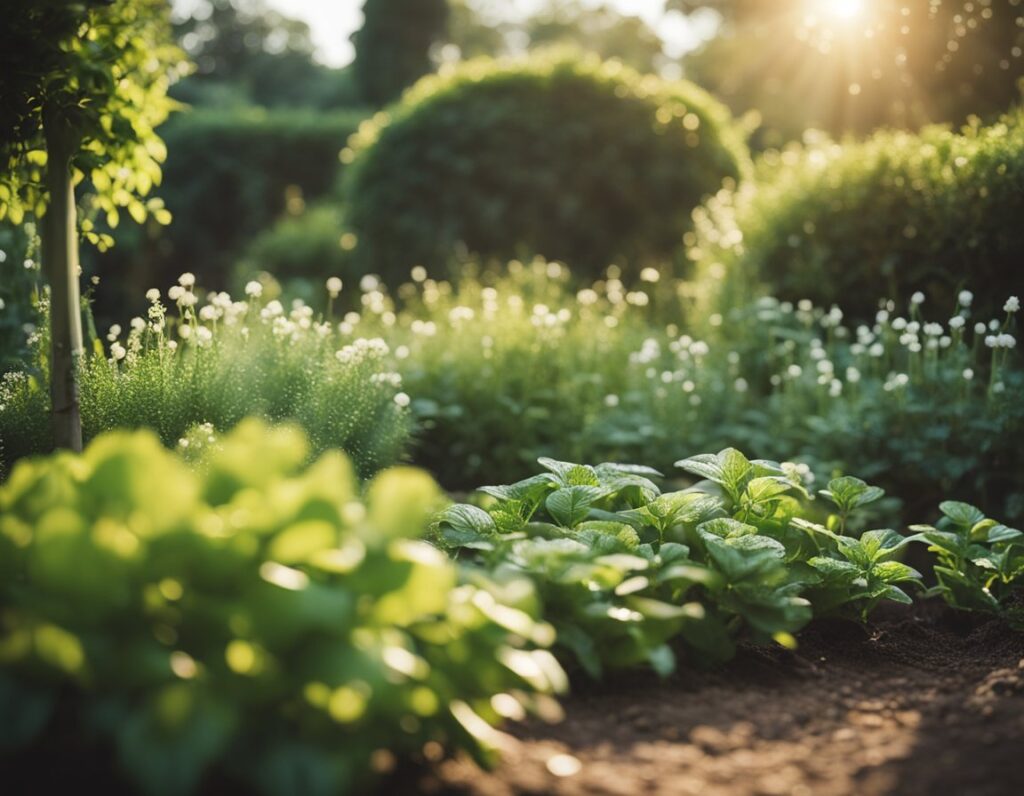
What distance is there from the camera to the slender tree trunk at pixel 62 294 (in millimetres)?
2584

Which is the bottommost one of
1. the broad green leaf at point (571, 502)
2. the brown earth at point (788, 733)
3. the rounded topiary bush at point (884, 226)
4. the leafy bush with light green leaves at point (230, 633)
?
the brown earth at point (788, 733)

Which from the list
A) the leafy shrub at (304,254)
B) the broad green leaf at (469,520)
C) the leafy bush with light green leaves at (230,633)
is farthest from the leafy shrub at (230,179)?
the leafy bush with light green leaves at (230,633)

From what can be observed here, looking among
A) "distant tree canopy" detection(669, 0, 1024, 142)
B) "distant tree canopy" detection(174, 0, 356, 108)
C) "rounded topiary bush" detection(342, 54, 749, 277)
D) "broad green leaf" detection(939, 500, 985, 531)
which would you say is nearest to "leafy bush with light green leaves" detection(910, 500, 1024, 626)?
"broad green leaf" detection(939, 500, 985, 531)

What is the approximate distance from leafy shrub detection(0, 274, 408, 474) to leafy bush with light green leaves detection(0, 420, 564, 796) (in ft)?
4.59

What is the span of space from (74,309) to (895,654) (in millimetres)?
2703

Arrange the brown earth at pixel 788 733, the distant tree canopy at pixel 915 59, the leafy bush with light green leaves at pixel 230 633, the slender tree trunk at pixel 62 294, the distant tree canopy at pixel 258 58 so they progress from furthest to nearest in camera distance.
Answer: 1. the distant tree canopy at pixel 258 58
2. the distant tree canopy at pixel 915 59
3. the slender tree trunk at pixel 62 294
4. the brown earth at pixel 788 733
5. the leafy bush with light green leaves at pixel 230 633

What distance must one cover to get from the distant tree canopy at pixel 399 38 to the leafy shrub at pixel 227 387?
14.4m

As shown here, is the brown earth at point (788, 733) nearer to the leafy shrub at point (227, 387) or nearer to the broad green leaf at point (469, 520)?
the broad green leaf at point (469, 520)

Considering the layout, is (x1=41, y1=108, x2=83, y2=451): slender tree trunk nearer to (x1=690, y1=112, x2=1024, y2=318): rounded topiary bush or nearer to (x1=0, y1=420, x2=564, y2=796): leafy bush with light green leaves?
(x1=0, y1=420, x2=564, y2=796): leafy bush with light green leaves

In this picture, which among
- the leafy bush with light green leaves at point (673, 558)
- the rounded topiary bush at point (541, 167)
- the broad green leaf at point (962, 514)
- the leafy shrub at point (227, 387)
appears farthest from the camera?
the rounded topiary bush at point (541, 167)

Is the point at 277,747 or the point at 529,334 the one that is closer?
the point at 277,747

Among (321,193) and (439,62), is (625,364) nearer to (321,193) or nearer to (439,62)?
(321,193)

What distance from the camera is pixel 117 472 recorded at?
4.67 ft

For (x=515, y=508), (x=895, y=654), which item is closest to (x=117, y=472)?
(x=515, y=508)
